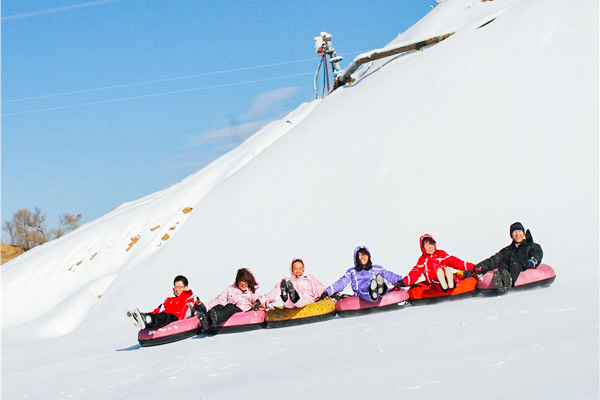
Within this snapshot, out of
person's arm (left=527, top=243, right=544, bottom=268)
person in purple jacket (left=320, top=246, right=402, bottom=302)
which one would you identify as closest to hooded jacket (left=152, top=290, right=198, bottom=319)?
person in purple jacket (left=320, top=246, right=402, bottom=302)

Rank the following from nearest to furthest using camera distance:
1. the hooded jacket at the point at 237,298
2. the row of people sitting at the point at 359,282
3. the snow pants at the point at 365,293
Result: the row of people sitting at the point at 359,282, the snow pants at the point at 365,293, the hooded jacket at the point at 237,298

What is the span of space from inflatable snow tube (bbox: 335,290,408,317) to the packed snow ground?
0.85 ft

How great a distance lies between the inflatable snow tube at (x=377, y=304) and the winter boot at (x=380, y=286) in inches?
6.0

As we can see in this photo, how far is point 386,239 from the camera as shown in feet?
38.4

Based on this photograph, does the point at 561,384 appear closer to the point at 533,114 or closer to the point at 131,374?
the point at 131,374

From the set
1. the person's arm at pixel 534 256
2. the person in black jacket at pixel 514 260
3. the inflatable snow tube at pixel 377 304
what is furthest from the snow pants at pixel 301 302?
the person's arm at pixel 534 256

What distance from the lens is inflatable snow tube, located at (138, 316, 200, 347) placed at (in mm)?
9141

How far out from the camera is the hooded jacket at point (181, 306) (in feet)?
31.3

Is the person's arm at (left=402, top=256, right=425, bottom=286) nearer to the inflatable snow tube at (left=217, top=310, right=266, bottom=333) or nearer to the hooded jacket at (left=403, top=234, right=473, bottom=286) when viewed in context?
the hooded jacket at (left=403, top=234, right=473, bottom=286)

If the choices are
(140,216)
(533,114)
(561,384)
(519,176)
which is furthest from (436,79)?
(561,384)

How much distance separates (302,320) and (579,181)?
18.3 feet

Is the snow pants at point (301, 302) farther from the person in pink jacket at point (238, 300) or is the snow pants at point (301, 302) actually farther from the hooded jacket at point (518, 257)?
the hooded jacket at point (518, 257)

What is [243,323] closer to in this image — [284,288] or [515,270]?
[284,288]

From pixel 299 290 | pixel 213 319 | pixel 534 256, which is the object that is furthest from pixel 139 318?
pixel 534 256
